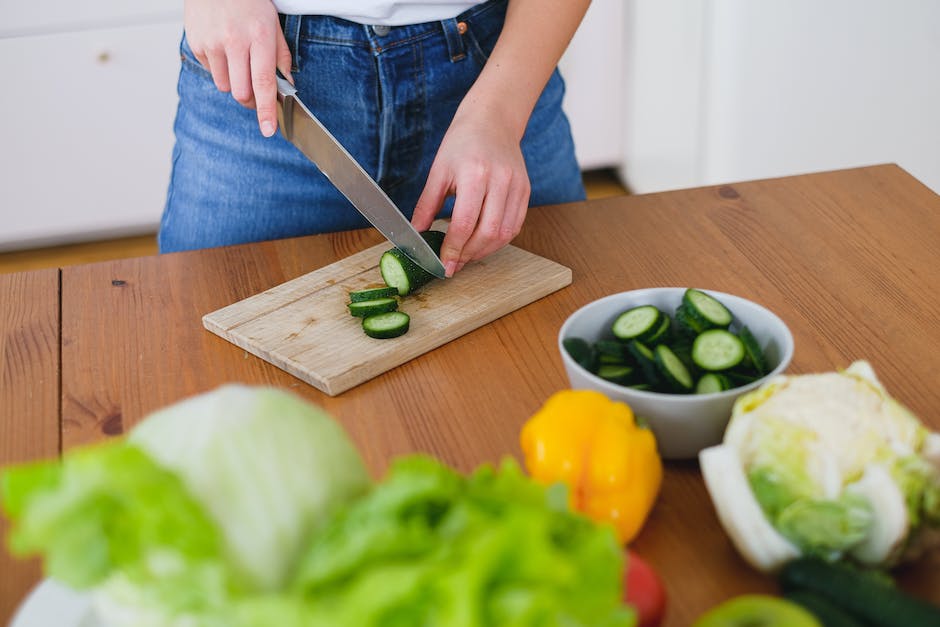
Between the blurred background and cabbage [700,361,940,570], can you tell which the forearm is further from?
the blurred background

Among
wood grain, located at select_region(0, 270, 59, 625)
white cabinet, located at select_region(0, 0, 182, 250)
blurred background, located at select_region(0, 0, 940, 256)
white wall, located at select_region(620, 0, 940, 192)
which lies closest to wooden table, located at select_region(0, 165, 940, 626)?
wood grain, located at select_region(0, 270, 59, 625)

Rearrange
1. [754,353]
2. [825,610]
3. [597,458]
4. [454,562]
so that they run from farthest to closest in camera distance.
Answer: [754,353]
[597,458]
[825,610]
[454,562]

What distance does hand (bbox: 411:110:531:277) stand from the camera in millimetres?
1180

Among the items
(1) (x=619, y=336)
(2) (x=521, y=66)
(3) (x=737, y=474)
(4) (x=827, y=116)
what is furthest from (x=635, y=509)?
(4) (x=827, y=116)

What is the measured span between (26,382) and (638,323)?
64cm

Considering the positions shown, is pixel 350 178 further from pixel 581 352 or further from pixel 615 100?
pixel 615 100

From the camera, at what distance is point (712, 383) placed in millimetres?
866

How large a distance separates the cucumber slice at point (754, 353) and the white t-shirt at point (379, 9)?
69 cm

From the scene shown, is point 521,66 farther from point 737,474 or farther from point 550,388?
point 737,474

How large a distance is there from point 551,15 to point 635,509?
0.80 m

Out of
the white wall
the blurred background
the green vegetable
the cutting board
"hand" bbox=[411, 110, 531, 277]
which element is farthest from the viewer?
the blurred background

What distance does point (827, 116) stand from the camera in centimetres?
241

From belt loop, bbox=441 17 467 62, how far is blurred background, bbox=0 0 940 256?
1.20m

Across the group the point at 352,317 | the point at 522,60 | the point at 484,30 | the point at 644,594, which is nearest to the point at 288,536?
the point at 644,594
